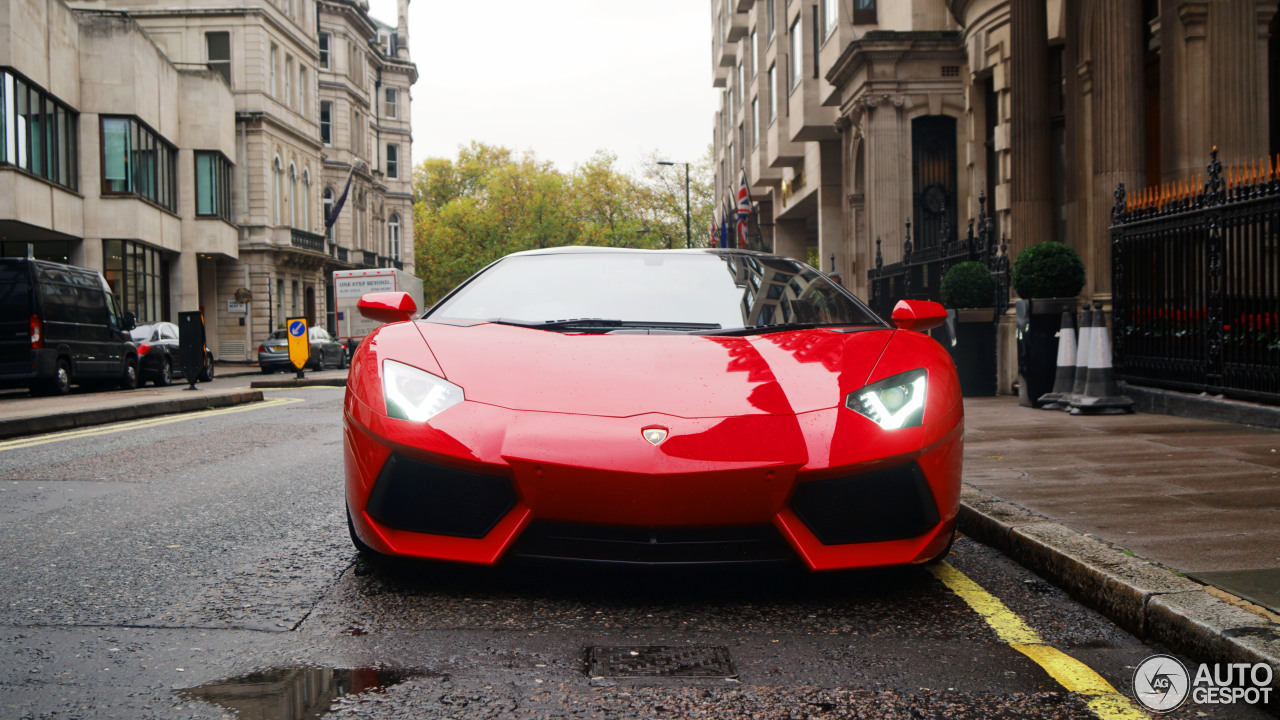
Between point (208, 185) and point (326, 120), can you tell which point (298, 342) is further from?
point (326, 120)

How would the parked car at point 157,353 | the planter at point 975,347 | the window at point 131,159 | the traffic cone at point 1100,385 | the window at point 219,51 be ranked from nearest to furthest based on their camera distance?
the traffic cone at point 1100,385 < the planter at point 975,347 < the parked car at point 157,353 < the window at point 131,159 < the window at point 219,51

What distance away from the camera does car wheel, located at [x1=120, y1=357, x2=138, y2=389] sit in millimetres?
21741

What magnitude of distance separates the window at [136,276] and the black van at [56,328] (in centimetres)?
1061

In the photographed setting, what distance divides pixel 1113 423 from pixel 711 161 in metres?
69.4

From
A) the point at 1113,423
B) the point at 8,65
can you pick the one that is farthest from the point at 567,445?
the point at 8,65

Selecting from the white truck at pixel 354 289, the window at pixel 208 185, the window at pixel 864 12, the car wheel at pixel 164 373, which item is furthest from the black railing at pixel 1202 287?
the window at pixel 208 185

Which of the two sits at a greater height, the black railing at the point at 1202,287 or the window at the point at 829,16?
the window at the point at 829,16

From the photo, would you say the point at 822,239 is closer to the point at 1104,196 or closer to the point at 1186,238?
the point at 1104,196

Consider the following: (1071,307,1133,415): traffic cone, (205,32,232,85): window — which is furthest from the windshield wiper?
(205,32,232,85): window

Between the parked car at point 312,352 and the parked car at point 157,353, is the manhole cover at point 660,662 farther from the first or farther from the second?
the parked car at point 312,352

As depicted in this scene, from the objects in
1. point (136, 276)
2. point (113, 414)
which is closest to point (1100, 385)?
point (113, 414)

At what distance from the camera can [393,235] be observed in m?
71.6

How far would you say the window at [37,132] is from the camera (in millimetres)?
25531

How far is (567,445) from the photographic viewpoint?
3502 millimetres
